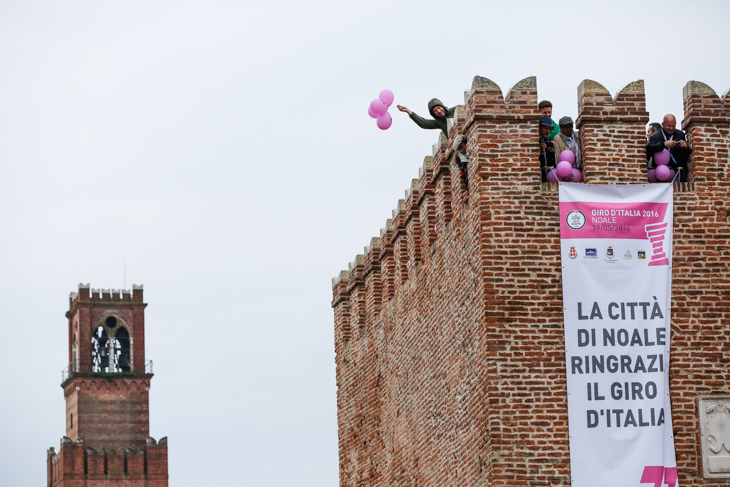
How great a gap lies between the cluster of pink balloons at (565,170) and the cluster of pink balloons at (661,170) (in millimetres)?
1003

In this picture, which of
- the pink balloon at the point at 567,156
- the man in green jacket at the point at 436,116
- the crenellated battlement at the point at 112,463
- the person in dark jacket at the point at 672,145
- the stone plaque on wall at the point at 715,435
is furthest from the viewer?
the crenellated battlement at the point at 112,463

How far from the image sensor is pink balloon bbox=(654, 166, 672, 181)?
20547mm

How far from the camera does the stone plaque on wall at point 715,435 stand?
19.6 m

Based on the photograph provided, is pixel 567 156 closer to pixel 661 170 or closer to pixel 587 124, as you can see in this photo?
pixel 587 124

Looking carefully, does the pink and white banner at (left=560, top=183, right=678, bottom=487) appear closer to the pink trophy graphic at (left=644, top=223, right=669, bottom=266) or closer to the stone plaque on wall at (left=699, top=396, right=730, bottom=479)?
the pink trophy graphic at (left=644, top=223, right=669, bottom=266)

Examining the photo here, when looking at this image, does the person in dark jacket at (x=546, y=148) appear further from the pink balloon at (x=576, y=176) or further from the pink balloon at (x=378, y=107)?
the pink balloon at (x=378, y=107)

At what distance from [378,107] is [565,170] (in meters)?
3.41

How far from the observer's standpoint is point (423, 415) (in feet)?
77.3

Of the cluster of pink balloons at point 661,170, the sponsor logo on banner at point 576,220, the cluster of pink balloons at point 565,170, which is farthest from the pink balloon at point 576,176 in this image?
the cluster of pink balloons at point 661,170

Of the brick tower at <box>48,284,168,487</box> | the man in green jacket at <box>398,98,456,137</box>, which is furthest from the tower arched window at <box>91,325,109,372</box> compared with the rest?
the man in green jacket at <box>398,98,456,137</box>

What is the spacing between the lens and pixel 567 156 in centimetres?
2031

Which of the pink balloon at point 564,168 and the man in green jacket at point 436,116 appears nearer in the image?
the pink balloon at point 564,168

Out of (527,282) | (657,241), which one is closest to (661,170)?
(657,241)

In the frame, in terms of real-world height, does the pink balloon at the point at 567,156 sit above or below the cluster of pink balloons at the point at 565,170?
above
